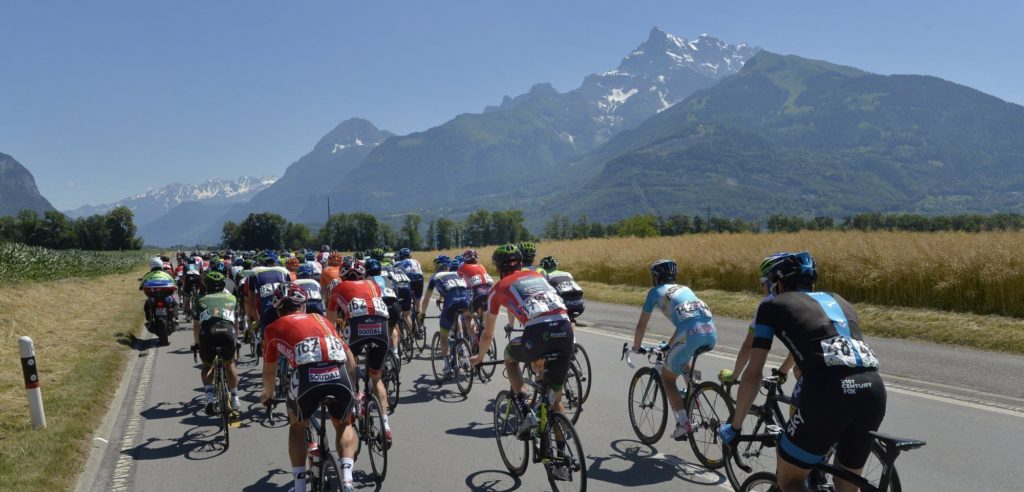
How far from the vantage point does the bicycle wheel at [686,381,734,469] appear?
5.95 metres

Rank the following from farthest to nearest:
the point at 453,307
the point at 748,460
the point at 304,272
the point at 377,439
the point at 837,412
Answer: the point at 304,272, the point at 453,307, the point at 377,439, the point at 748,460, the point at 837,412

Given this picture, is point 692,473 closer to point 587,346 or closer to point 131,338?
point 587,346

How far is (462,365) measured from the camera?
9547mm

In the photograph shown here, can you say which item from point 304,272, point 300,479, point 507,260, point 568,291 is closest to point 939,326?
point 568,291

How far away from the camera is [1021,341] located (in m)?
11.1

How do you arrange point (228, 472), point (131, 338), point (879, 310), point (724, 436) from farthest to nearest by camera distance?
point (131, 338)
point (879, 310)
point (228, 472)
point (724, 436)

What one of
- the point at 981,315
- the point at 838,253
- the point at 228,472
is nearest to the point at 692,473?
the point at 228,472

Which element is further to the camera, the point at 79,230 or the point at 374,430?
the point at 79,230

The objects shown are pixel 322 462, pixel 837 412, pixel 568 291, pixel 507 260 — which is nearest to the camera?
pixel 837 412

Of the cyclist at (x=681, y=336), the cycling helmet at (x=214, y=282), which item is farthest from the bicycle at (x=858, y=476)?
the cycling helmet at (x=214, y=282)

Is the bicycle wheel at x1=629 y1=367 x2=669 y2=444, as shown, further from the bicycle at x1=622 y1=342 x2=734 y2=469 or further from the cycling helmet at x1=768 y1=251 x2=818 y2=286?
the cycling helmet at x1=768 y1=251 x2=818 y2=286

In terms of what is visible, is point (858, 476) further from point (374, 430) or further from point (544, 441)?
point (374, 430)

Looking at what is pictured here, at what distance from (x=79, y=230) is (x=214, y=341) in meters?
134

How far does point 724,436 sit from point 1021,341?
10.6 m
